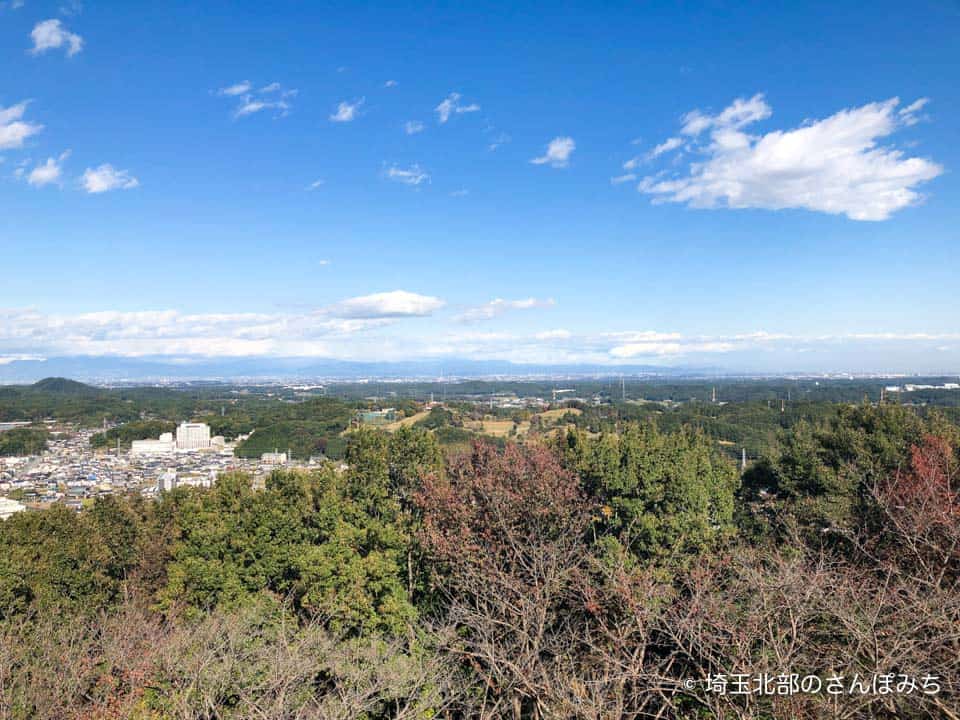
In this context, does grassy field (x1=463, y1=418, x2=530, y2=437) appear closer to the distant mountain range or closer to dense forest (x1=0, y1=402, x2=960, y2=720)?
dense forest (x1=0, y1=402, x2=960, y2=720)

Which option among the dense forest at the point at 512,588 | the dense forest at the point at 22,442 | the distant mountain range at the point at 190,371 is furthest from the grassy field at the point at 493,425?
the distant mountain range at the point at 190,371

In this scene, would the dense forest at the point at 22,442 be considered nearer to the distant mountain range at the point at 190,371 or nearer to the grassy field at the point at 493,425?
the grassy field at the point at 493,425

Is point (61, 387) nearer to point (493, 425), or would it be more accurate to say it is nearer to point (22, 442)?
point (22, 442)

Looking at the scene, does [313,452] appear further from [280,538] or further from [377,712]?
[377,712]

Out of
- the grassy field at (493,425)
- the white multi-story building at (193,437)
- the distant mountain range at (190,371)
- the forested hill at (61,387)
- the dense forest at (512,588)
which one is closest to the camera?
the dense forest at (512,588)

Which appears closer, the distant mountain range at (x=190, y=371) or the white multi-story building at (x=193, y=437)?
the white multi-story building at (x=193, y=437)

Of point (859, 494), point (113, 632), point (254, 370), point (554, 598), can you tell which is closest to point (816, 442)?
point (859, 494)

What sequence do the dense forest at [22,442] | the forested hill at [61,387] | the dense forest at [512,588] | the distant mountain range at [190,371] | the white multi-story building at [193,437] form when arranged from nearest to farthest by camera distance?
the dense forest at [512,588], the dense forest at [22,442], the white multi-story building at [193,437], the forested hill at [61,387], the distant mountain range at [190,371]
